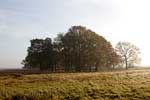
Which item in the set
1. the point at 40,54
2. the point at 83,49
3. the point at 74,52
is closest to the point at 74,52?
the point at 74,52

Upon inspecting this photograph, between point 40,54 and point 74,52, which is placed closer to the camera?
point 74,52

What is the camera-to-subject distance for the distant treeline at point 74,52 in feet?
261

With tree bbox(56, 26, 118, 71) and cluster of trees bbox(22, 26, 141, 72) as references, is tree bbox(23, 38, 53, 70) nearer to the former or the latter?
cluster of trees bbox(22, 26, 141, 72)

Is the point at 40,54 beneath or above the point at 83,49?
beneath

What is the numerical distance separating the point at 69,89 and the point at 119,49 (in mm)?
82279

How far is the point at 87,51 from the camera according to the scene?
7925 centimetres

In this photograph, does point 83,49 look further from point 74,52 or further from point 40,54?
point 40,54

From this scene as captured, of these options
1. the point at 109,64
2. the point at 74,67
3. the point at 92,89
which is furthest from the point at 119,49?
the point at 92,89

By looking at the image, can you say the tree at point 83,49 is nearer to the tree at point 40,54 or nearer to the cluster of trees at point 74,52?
the cluster of trees at point 74,52

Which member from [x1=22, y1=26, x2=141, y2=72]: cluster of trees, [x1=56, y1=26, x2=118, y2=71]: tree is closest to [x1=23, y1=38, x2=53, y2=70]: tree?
[x1=22, y1=26, x2=141, y2=72]: cluster of trees

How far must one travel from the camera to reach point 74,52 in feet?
262

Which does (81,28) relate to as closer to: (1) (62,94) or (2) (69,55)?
(2) (69,55)

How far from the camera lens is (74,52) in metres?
79.9

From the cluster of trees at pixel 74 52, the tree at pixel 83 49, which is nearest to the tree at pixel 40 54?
the cluster of trees at pixel 74 52
